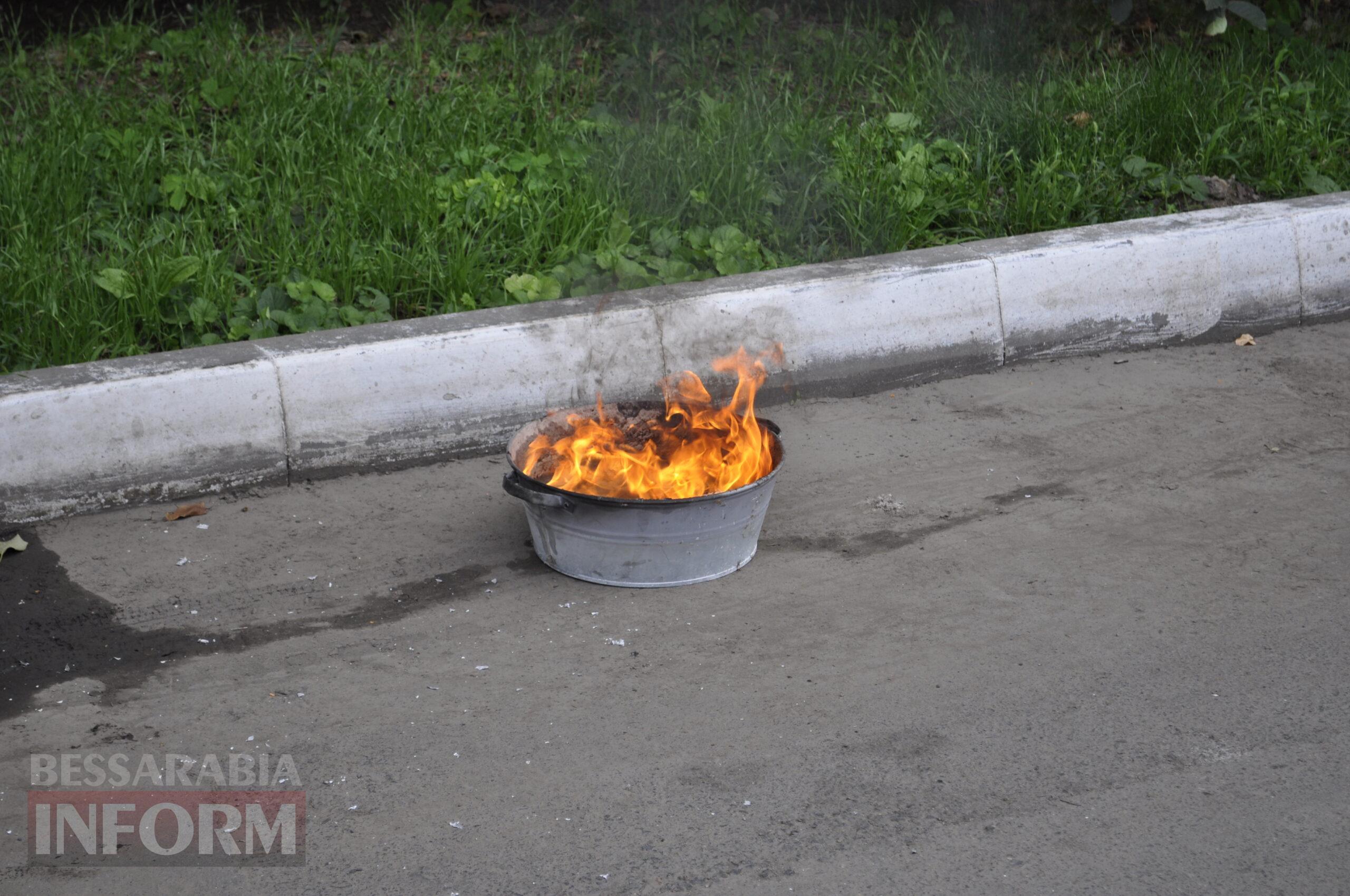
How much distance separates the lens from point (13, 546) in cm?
375

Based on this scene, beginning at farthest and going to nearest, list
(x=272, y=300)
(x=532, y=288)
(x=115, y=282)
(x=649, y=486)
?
(x=532, y=288)
(x=272, y=300)
(x=115, y=282)
(x=649, y=486)

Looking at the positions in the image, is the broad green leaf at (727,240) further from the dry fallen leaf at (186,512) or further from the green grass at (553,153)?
the dry fallen leaf at (186,512)

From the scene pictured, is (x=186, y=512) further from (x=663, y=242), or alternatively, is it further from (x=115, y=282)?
(x=663, y=242)

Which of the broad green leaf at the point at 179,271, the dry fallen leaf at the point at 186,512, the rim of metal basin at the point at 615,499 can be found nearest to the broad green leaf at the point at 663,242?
the rim of metal basin at the point at 615,499

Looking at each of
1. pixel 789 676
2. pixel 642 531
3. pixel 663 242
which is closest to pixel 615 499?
pixel 642 531

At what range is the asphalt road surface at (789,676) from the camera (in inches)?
103

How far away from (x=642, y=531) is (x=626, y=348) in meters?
1.18

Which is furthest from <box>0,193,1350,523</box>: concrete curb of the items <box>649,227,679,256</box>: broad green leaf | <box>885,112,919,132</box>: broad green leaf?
<box>885,112,919,132</box>: broad green leaf

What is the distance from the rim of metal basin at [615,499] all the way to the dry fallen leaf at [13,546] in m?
1.38

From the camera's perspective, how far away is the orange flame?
3664 mm

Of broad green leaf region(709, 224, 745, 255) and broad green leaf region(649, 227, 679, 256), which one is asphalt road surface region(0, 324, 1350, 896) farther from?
broad green leaf region(649, 227, 679, 256)

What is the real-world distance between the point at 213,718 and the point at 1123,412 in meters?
3.14

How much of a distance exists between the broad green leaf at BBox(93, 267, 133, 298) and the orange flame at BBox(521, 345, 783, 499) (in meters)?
1.66

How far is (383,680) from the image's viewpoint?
3195 mm
